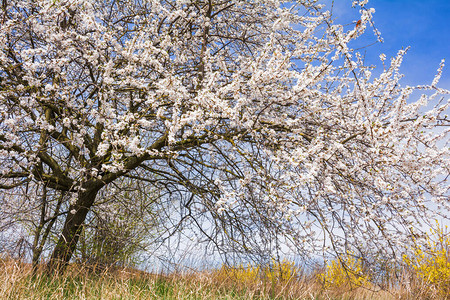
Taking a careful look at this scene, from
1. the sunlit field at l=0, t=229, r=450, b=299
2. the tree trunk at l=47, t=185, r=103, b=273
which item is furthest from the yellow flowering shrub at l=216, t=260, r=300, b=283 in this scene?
the tree trunk at l=47, t=185, r=103, b=273

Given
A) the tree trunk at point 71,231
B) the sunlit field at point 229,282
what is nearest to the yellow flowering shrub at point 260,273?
the sunlit field at point 229,282

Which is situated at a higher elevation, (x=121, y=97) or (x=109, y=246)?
(x=121, y=97)

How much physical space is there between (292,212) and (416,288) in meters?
3.90

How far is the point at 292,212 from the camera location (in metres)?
3.39

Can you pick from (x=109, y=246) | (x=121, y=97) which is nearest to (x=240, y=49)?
(x=121, y=97)

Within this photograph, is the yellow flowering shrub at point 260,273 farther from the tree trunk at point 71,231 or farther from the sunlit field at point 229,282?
the tree trunk at point 71,231

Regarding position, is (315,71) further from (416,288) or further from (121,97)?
(416,288)

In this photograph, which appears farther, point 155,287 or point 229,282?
point 229,282

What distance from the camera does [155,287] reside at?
4855 millimetres

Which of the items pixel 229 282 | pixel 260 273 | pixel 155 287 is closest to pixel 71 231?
pixel 155 287

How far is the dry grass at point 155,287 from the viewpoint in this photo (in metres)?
4.12

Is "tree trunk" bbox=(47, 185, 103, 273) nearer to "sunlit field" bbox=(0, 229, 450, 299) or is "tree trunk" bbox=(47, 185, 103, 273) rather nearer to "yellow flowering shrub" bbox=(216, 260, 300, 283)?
"sunlit field" bbox=(0, 229, 450, 299)

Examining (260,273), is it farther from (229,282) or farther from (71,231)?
(71,231)

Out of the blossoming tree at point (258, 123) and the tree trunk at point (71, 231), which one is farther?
the tree trunk at point (71, 231)
